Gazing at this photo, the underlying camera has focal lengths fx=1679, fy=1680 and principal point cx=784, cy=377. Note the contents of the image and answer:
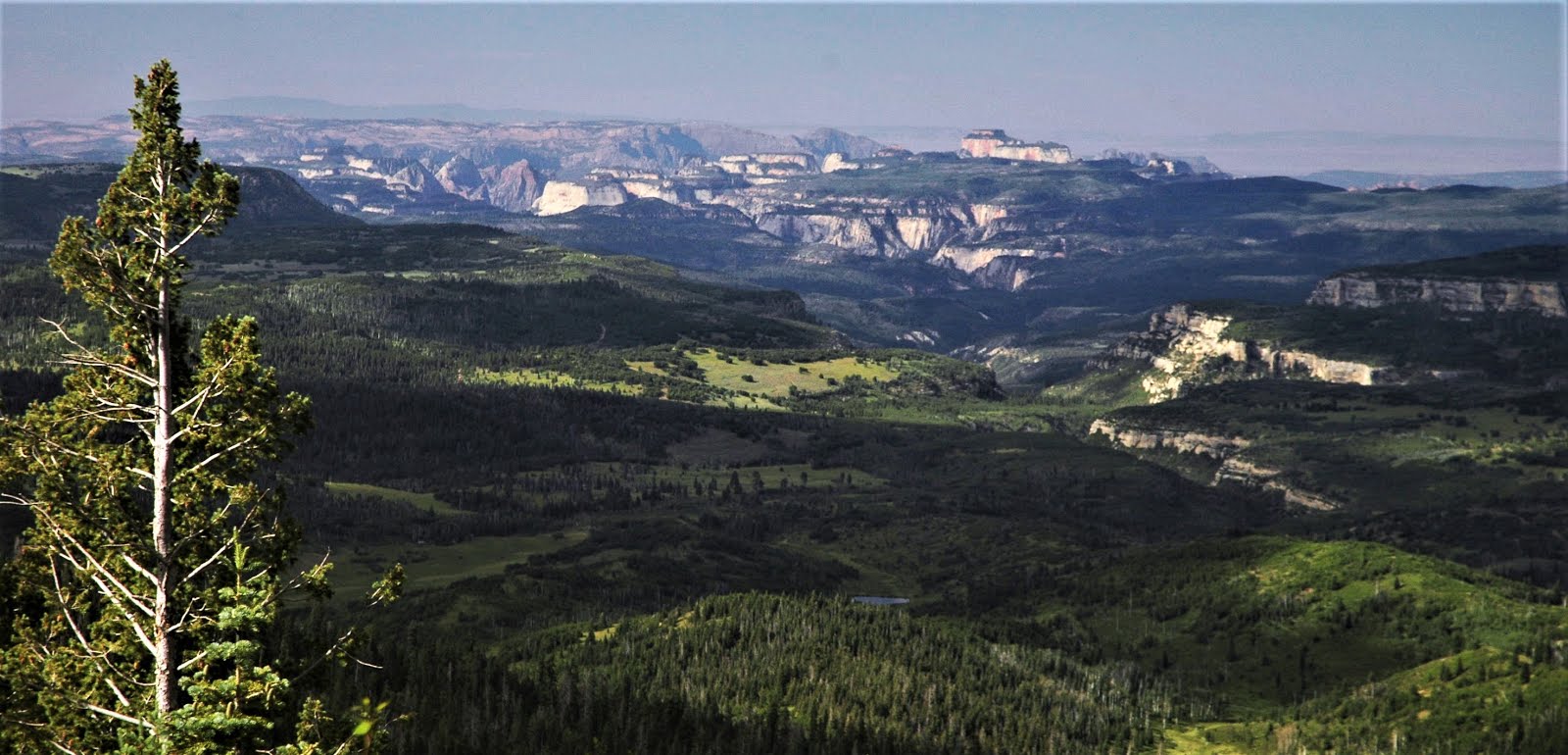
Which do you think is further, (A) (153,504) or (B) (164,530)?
(A) (153,504)

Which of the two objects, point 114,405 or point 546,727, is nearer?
point 114,405

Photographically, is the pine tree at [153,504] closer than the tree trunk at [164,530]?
Yes

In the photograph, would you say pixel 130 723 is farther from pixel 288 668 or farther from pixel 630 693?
pixel 630 693

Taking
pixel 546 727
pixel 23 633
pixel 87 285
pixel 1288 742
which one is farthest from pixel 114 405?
pixel 1288 742

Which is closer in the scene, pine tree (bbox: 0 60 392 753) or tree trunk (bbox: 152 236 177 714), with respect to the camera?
pine tree (bbox: 0 60 392 753)

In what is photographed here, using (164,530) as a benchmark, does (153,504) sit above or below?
above

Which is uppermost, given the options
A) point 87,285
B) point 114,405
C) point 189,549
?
point 87,285

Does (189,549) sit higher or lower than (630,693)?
higher

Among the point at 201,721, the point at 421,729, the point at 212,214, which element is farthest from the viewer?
the point at 421,729
